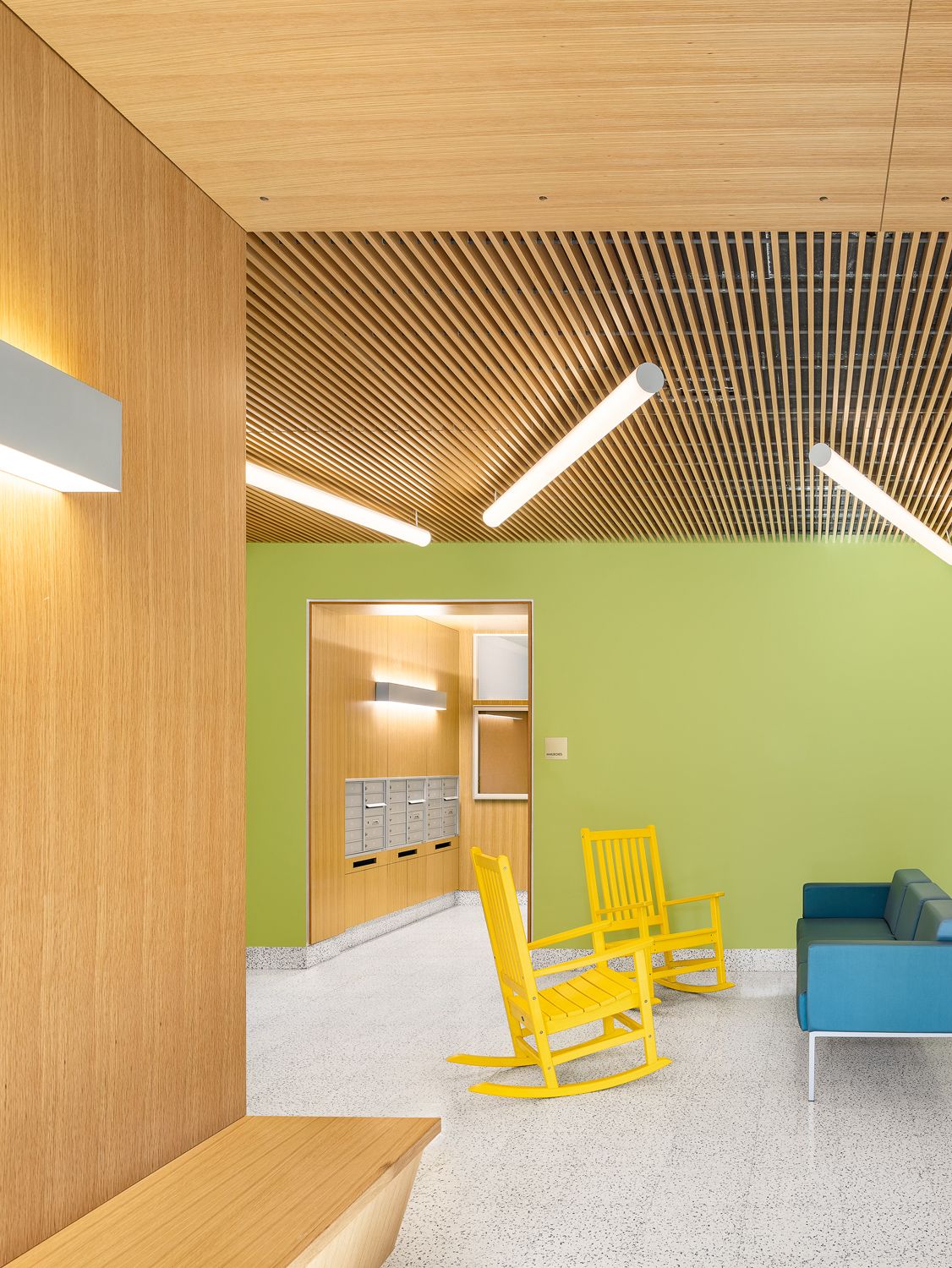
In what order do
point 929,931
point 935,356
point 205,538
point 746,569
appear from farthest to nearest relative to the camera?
point 746,569 < point 929,931 < point 935,356 < point 205,538

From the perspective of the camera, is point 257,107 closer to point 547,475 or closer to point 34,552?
point 34,552

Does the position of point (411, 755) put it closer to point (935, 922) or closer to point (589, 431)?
point (935, 922)

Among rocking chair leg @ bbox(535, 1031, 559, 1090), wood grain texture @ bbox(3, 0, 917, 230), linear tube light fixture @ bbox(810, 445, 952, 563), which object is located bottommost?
rocking chair leg @ bbox(535, 1031, 559, 1090)

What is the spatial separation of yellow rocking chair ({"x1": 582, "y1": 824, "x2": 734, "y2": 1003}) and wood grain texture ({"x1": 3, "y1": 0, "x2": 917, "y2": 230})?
528 centimetres

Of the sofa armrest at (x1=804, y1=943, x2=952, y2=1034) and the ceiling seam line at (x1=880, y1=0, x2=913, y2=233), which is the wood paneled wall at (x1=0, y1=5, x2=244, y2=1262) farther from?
the sofa armrest at (x1=804, y1=943, x2=952, y2=1034)

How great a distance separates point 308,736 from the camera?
8.93 meters

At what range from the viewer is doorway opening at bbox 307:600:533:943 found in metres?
9.09

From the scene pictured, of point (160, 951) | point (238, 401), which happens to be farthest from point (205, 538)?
point (160, 951)

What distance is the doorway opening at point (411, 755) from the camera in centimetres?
909

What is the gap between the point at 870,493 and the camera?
556 centimetres

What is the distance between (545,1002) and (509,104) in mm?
4223

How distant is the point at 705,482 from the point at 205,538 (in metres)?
4.30

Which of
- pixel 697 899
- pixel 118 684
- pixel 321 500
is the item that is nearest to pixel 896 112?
pixel 118 684

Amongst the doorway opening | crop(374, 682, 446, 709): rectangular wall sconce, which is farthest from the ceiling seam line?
crop(374, 682, 446, 709): rectangular wall sconce
